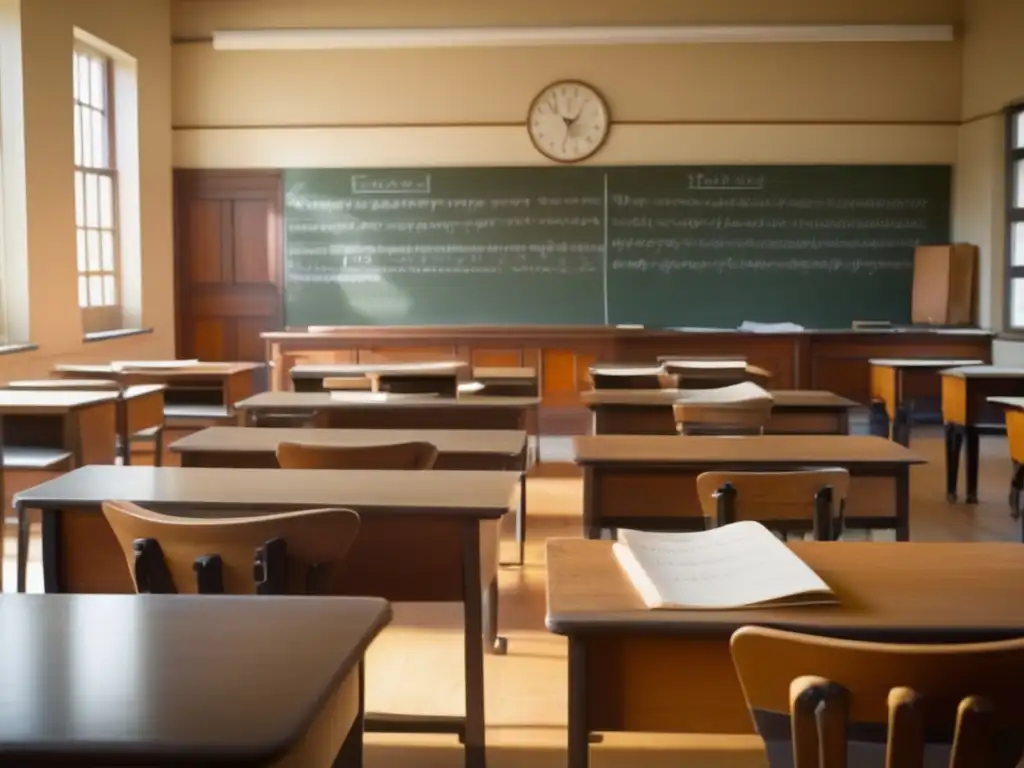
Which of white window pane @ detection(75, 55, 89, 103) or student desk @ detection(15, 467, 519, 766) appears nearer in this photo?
student desk @ detection(15, 467, 519, 766)

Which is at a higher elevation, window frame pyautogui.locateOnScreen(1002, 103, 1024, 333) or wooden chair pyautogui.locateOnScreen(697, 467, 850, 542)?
window frame pyautogui.locateOnScreen(1002, 103, 1024, 333)

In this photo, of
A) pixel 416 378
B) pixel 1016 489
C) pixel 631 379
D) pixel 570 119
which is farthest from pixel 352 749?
pixel 570 119

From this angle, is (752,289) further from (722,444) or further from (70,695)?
(70,695)

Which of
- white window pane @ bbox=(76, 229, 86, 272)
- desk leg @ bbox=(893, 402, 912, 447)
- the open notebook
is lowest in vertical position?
desk leg @ bbox=(893, 402, 912, 447)

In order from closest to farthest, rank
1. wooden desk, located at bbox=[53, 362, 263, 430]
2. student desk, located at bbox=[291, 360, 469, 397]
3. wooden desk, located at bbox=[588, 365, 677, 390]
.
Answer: student desk, located at bbox=[291, 360, 469, 397] < wooden desk, located at bbox=[588, 365, 677, 390] < wooden desk, located at bbox=[53, 362, 263, 430]

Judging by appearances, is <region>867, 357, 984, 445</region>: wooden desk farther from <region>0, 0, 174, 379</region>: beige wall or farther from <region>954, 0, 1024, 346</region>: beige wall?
<region>0, 0, 174, 379</region>: beige wall

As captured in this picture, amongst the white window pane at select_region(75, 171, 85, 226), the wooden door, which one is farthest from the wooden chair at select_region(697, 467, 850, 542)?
the wooden door

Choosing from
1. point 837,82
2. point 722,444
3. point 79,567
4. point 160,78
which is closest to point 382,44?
point 160,78

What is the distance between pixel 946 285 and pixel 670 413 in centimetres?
523

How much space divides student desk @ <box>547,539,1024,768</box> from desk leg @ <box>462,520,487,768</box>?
0.73 m

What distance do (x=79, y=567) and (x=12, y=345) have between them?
15.9 feet

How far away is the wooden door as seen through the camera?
9.85 metres

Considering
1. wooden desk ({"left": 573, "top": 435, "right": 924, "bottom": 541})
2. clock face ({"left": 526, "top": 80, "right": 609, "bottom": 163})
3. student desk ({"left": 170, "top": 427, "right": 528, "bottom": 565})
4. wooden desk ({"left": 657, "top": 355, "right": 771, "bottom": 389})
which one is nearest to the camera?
wooden desk ({"left": 573, "top": 435, "right": 924, "bottom": 541})

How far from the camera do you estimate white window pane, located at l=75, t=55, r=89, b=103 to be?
850cm
